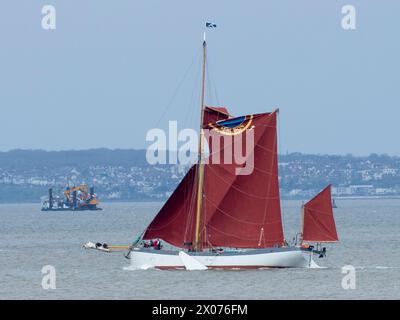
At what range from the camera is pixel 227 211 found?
69.6 metres

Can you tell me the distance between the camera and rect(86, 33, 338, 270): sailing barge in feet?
227

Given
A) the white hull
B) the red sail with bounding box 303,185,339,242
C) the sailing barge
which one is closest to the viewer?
the white hull

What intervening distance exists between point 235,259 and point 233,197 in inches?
134

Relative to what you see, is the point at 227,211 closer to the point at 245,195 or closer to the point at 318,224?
the point at 245,195

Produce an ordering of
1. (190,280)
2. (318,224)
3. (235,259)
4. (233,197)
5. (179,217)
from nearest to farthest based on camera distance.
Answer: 1. (190,280)
2. (235,259)
3. (233,197)
4. (179,217)
5. (318,224)

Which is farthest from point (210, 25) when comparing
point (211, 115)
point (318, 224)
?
point (318, 224)

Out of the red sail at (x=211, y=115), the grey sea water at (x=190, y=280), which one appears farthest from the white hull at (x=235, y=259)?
the red sail at (x=211, y=115)

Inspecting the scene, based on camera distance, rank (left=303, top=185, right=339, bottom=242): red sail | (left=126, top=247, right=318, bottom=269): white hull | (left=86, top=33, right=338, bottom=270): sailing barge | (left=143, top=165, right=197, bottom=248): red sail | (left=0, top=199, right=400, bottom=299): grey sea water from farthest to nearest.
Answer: (left=303, top=185, right=339, bottom=242): red sail, (left=143, top=165, right=197, bottom=248): red sail, (left=86, top=33, right=338, bottom=270): sailing barge, (left=126, top=247, right=318, bottom=269): white hull, (left=0, top=199, right=400, bottom=299): grey sea water

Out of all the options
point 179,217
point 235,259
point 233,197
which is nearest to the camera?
point 235,259

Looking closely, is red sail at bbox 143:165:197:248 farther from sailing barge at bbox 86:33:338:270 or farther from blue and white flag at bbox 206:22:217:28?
blue and white flag at bbox 206:22:217:28

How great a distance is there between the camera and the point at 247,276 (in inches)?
2616

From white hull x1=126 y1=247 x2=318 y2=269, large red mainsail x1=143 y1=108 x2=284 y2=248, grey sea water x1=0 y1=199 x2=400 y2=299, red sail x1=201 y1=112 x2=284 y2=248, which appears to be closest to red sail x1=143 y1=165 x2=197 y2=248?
large red mainsail x1=143 y1=108 x2=284 y2=248
